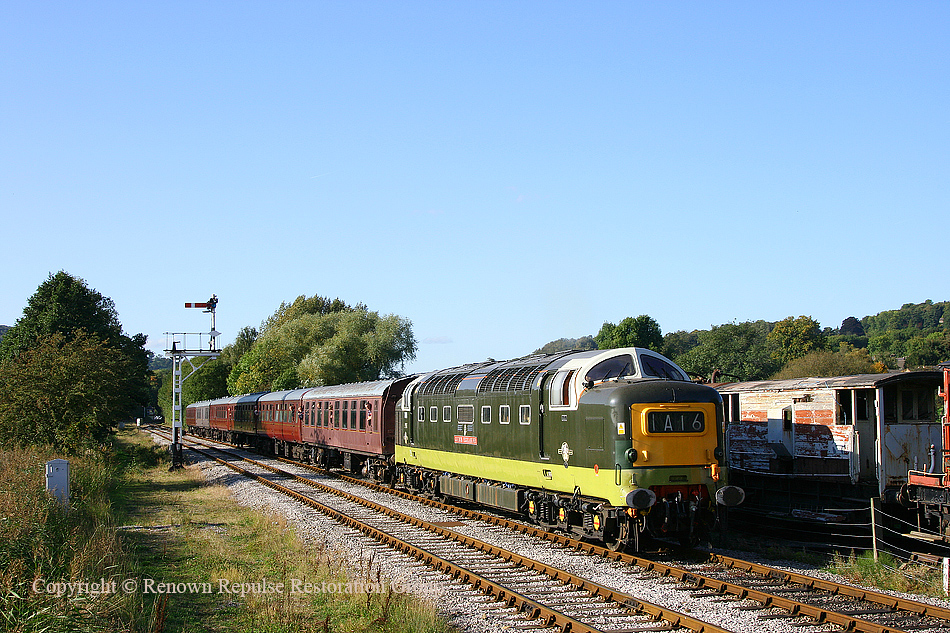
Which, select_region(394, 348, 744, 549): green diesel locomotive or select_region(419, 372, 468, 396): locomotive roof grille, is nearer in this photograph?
select_region(394, 348, 744, 549): green diesel locomotive

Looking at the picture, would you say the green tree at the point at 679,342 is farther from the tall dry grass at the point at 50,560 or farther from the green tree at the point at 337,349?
the tall dry grass at the point at 50,560

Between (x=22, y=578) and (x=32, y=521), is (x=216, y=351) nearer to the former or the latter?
(x=32, y=521)

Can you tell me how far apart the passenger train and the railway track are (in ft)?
2.82

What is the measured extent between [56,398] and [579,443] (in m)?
22.2

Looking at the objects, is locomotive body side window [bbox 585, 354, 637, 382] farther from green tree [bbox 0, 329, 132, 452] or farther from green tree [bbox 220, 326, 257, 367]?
green tree [bbox 220, 326, 257, 367]

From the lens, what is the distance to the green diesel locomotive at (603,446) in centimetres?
1253

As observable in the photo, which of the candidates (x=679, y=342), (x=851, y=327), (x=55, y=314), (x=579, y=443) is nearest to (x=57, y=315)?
(x=55, y=314)

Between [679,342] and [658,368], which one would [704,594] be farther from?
[679,342]

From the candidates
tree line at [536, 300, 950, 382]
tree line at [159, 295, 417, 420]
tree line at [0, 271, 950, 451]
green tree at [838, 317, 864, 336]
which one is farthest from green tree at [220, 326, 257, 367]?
green tree at [838, 317, 864, 336]

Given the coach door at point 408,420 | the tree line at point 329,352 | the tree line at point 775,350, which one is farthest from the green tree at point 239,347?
the coach door at point 408,420

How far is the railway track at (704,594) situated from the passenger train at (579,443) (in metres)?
0.86

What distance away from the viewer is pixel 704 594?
1044 cm

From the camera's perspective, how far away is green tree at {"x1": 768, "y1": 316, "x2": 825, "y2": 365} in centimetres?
8944

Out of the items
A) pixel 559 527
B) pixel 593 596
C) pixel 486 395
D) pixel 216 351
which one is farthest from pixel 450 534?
pixel 216 351
